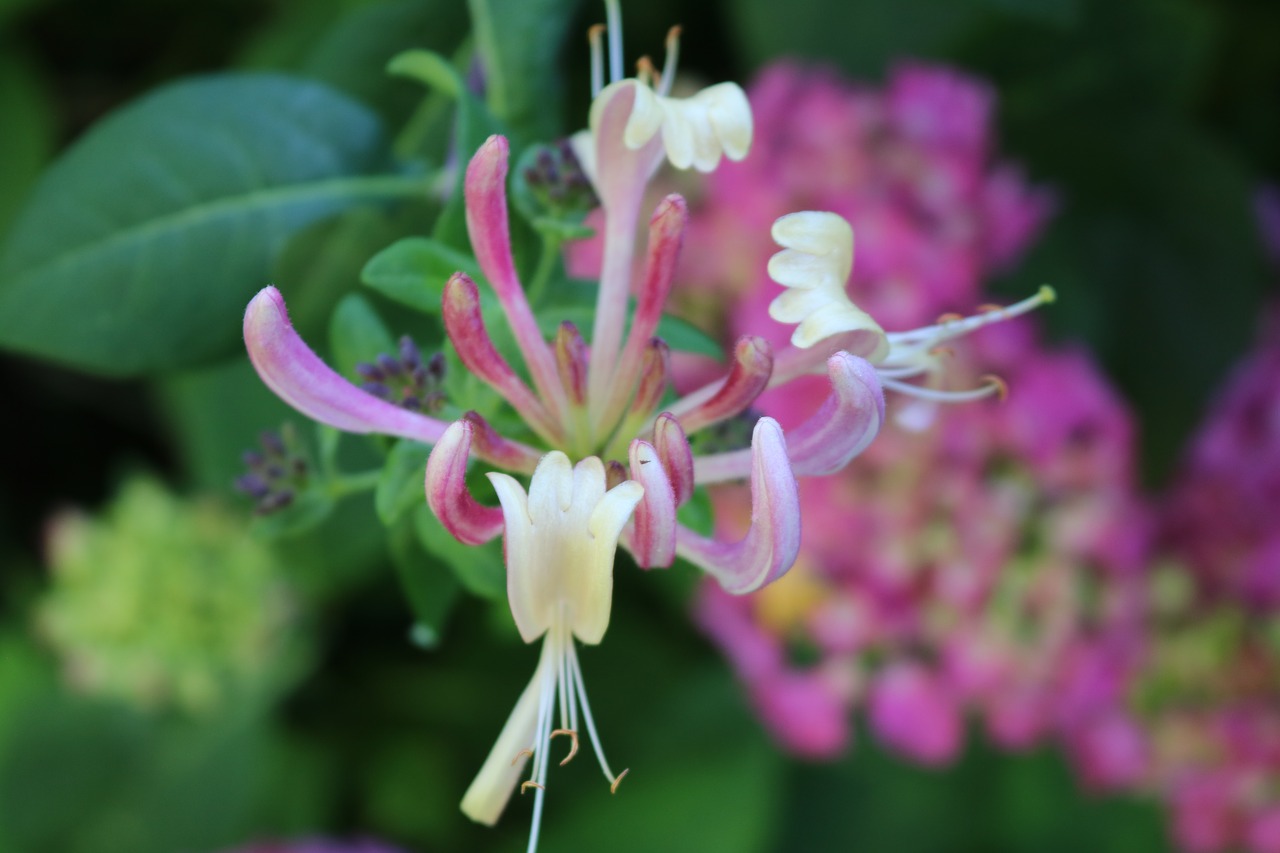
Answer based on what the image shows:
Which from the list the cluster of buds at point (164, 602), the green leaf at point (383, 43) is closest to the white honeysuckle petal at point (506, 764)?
the green leaf at point (383, 43)

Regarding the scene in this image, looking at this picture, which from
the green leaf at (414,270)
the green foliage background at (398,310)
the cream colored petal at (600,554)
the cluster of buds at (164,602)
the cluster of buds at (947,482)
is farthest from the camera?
the cluster of buds at (164,602)

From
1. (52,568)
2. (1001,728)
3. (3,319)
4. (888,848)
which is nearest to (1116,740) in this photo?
(1001,728)

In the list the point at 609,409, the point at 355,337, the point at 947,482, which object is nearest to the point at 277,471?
the point at 355,337

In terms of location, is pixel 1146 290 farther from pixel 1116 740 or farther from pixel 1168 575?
pixel 1116 740

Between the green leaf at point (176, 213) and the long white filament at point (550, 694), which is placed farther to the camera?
the green leaf at point (176, 213)

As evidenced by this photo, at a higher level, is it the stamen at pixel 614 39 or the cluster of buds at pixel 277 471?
the stamen at pixel 614 39

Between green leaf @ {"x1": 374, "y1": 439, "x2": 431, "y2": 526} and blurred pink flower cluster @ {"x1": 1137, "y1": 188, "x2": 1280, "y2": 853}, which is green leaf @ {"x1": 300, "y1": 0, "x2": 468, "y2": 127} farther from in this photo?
blurred pink flower cluster @ {"x1": 1137, "y1": 188, "x2": 1280, "y2": 853}

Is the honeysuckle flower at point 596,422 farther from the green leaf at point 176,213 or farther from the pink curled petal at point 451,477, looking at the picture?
the green leaf at point 176,213
